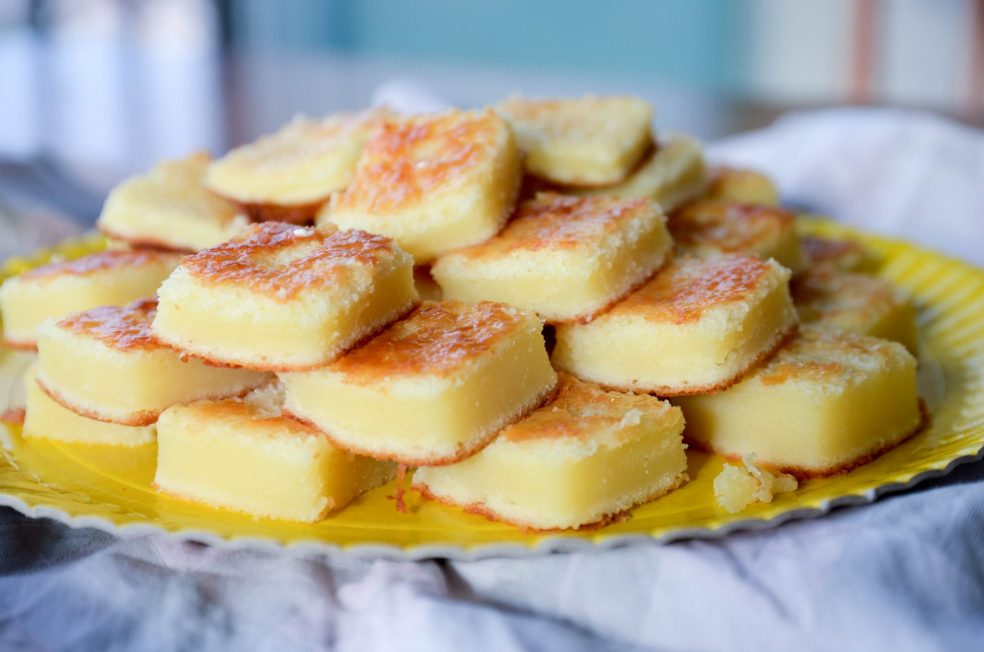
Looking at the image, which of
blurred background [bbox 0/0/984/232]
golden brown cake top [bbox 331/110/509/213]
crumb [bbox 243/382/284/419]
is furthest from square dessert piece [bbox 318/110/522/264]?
blurred background [bbox 0/0/984/232]

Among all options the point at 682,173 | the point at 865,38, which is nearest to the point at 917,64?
the point at 865,38

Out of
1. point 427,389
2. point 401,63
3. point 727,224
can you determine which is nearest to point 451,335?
point 427,389

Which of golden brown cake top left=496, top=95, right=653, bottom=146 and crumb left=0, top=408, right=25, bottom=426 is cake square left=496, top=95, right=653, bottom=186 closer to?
golden brown cake top left=496, top=95, right=653, bottom=146

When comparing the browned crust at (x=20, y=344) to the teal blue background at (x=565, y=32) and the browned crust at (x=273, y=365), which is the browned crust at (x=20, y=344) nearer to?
the browned crust at (x=273, y=365)

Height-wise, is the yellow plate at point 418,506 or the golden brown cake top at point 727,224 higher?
the golden brown cake top at point 727,224

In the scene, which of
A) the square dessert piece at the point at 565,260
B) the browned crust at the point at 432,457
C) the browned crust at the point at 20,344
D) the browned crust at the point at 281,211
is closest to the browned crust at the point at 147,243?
the browned crust at the point at 281,211

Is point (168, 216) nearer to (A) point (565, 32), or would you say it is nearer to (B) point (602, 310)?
(B) point (602, 310)
